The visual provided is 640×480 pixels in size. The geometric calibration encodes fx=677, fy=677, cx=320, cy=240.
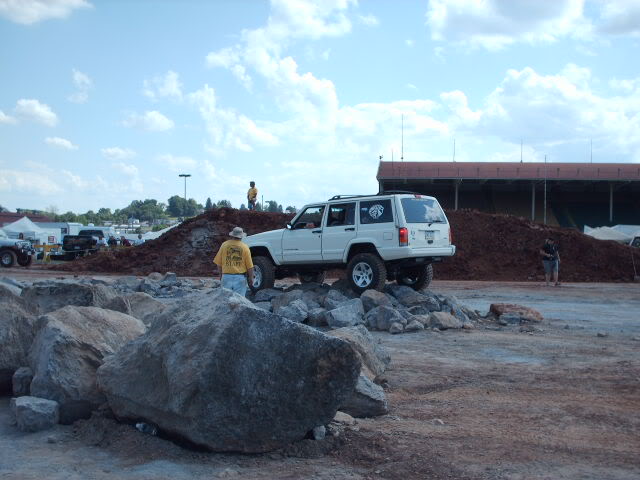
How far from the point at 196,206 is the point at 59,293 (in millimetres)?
124508

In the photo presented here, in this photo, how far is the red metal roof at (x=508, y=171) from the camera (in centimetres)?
5141

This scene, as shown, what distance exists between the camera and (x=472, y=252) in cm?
2855

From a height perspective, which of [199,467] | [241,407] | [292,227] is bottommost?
[199,467]

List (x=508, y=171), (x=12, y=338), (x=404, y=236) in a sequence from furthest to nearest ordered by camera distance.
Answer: (x=508, y=171)
(x=404, y=236)
(x=12, y=338)

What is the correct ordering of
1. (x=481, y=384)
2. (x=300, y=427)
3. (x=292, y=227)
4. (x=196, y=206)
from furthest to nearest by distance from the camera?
(x=196, y=206) → (x=292, y=227) → (x=481, y=384) → (x=300, y=427)

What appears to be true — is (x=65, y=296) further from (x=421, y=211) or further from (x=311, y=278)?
(x=311, y=278)

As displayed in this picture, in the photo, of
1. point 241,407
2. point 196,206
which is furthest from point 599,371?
point 196,206

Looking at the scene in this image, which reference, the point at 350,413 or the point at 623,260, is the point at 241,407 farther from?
the point at 623,260

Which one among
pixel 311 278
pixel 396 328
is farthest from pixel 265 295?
pixel 396 328

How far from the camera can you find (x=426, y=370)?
26.9ft

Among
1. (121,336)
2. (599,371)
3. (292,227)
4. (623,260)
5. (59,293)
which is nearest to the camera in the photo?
(121,336)

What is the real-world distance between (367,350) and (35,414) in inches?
137

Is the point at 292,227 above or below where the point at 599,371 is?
above

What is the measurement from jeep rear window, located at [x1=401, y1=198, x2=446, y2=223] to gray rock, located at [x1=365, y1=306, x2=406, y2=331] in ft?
8.97
